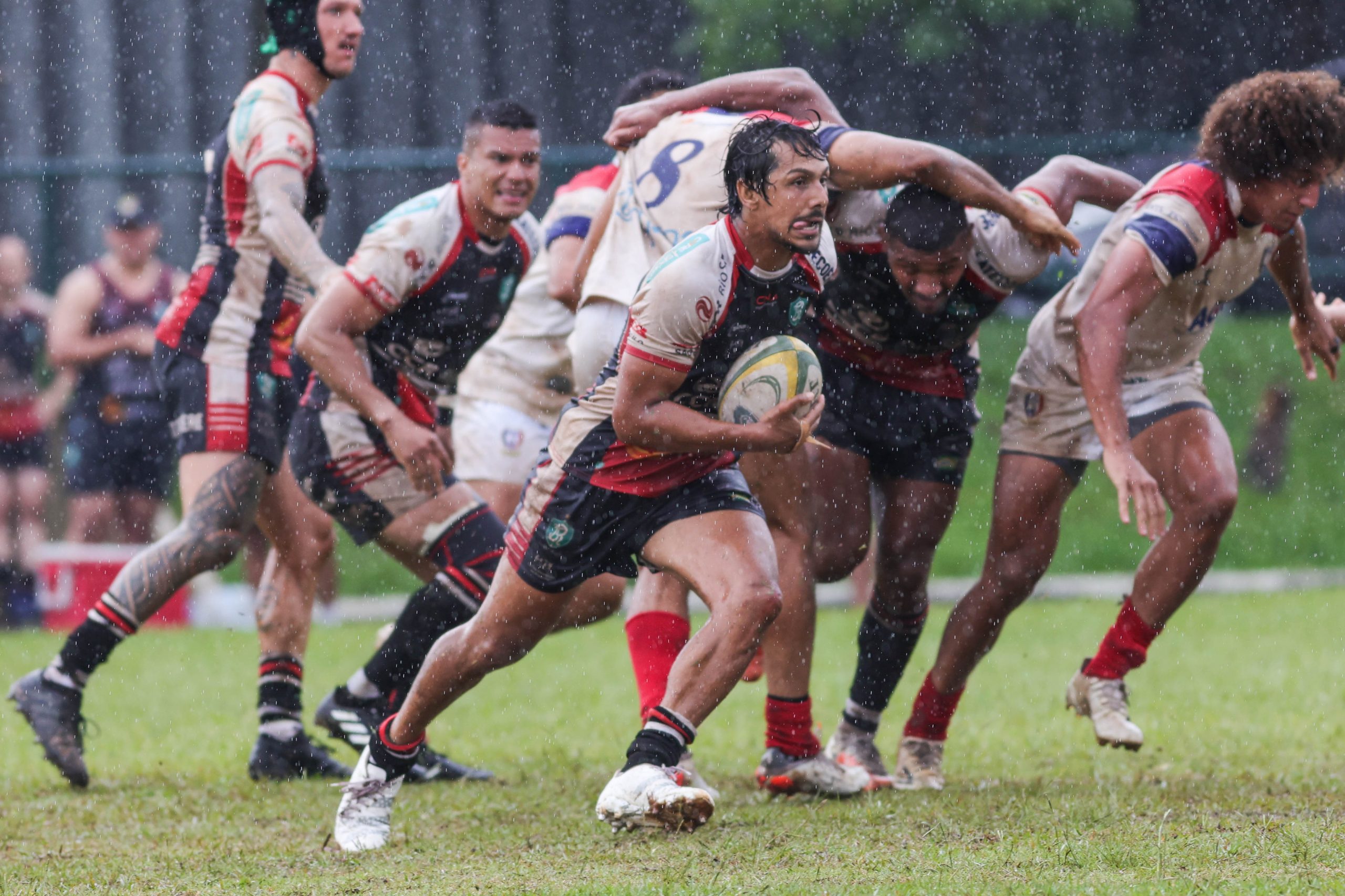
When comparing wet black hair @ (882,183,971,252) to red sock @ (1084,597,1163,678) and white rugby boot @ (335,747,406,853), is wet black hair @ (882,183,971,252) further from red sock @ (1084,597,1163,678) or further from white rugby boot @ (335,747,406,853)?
white rugby boot @ (335,747,406,853)

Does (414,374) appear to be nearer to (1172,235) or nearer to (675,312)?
(675,312)

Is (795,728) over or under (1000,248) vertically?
under

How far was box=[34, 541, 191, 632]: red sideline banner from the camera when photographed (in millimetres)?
11117

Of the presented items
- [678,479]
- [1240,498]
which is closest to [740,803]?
[678,479]

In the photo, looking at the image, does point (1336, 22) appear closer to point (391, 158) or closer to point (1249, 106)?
point (391, 158)

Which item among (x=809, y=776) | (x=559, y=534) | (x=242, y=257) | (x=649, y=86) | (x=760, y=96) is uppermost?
(x=649, y=86)

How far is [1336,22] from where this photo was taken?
15898 millimetres

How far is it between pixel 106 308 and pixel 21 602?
2073 mm

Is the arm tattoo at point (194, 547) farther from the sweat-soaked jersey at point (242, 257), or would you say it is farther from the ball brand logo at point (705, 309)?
the ball brand logo at point (705, 309)

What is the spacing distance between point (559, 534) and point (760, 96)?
6.04ft

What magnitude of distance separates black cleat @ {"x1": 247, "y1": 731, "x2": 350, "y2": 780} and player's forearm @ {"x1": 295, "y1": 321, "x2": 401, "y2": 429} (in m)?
1.38

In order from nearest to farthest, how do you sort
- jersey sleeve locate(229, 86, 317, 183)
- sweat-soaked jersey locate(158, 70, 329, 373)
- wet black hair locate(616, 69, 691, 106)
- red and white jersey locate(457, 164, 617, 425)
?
1. jersey sleeve locate(229, 86, 317, 183)
2. sweat-soaked jersey locate(158, 70, 329, 373)
3. wet black hair locate(616, 69, 691, 106)
4. red and white jersey locate(457, 164, 617, 425)

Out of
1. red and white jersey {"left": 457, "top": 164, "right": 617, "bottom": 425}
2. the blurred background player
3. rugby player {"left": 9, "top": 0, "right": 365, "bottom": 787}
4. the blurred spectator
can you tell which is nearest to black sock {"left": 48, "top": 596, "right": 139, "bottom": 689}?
rugby player {"left": 9, "top": 0, "right": 365, "bottom": 787}

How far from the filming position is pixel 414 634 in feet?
19.0
